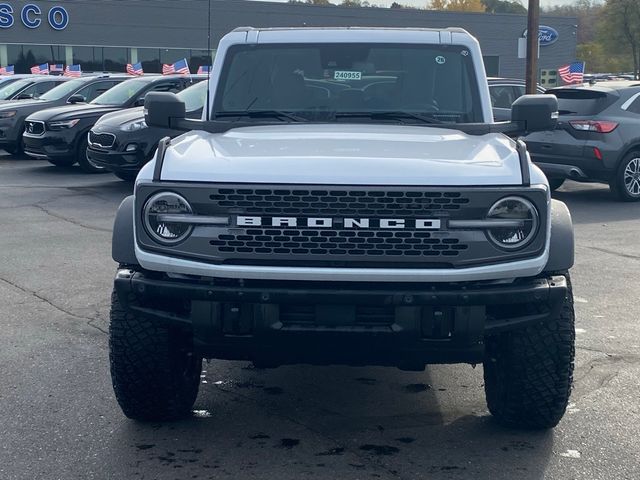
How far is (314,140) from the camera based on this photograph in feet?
16.2

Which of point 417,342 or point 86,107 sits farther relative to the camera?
point 86,107

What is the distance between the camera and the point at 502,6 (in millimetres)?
115312

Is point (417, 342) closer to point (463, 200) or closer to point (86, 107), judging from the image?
point (463, 200)

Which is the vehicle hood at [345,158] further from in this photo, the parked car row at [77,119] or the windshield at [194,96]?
the parked car row at [77,119]

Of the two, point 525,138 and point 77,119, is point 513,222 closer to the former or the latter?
point 525,138

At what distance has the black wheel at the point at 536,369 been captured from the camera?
4.54m

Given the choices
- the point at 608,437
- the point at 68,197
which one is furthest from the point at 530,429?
the point at 68,197

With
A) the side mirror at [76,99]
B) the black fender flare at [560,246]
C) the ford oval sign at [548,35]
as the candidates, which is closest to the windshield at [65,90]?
the side mirror at [76,99]

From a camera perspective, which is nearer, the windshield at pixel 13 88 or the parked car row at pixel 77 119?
the parked car row at pixel 77 119

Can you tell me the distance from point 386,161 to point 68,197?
34.0 feet

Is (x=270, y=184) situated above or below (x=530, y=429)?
above

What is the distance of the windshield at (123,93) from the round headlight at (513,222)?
44.5 feet

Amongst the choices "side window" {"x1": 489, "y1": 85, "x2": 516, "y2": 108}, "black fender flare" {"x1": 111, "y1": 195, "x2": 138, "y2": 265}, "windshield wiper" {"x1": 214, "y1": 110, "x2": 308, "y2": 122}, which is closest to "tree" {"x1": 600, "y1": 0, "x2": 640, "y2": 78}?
"side window" {"x1": 489, "y1": 85, "x2": 516, "y2": 108}

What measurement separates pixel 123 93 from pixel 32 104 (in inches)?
118
